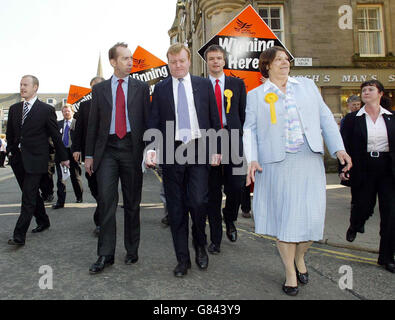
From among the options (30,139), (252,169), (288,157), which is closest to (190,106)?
(252,169)

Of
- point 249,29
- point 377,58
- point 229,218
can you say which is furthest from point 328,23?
point 229,218

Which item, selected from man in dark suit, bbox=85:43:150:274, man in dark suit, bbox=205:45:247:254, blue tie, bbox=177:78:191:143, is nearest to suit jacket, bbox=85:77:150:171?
man in dark suit, bbox=85:43:150:274

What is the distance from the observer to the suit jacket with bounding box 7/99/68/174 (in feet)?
14.9

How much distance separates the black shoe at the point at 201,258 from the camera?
3.43 meters

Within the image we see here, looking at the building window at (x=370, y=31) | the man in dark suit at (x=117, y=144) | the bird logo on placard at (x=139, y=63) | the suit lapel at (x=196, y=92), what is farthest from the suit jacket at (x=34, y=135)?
the building window at (x=370, y=31)

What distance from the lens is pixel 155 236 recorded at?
4.76 meters

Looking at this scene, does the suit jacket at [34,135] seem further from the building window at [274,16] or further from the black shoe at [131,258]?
the building window at [274,16]

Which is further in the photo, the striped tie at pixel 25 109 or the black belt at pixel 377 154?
the striped tie at pixel 25 109

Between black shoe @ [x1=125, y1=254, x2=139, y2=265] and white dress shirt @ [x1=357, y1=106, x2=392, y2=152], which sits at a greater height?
white dress shirt @ [x1=357, y1=106, x2=392, y2=152]

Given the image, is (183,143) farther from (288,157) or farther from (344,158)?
(344,158)

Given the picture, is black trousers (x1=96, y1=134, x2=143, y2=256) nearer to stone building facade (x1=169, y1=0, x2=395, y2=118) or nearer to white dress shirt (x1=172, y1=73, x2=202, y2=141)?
white dress shirt (x1=172, y1=73, x2=202, y2=141)

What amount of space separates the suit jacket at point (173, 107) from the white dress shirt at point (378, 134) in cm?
174

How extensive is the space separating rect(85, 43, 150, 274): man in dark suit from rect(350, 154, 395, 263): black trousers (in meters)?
2.48

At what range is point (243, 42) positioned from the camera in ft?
20.9
